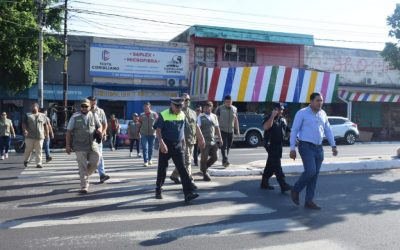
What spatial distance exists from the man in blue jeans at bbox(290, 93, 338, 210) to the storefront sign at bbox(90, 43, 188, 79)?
21216 mm

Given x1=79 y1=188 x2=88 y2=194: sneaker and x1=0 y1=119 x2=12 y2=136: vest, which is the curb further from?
x1=0 y1=119 x2=12 y2=136: vest

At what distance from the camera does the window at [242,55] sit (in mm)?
29672

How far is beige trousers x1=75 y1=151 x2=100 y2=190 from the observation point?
842 cm

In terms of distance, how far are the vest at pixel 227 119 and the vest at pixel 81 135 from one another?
3.98m

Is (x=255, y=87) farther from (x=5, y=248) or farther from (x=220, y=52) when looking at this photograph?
(x=5, y=248)

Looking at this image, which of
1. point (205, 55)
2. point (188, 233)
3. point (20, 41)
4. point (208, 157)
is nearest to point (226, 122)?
point (208, 157)

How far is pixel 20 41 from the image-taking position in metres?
23.2

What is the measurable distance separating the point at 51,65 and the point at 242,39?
11913 millimetres

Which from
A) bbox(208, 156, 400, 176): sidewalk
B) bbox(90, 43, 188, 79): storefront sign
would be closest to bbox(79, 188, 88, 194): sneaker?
bbox(208, 156, 400, 176): sidewalk

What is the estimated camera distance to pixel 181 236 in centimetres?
563

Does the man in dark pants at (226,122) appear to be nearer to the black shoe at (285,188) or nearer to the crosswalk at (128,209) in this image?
the crosswalk at (128,209)

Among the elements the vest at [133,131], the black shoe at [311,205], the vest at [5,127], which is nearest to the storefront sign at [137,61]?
the vest at [133,131]

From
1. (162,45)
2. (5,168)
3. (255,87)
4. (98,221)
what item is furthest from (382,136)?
(98,221)

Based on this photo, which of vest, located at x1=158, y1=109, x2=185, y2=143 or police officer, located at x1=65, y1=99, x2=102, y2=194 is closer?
vest, located at x1=158, y1=109, x2=185, y2=143
